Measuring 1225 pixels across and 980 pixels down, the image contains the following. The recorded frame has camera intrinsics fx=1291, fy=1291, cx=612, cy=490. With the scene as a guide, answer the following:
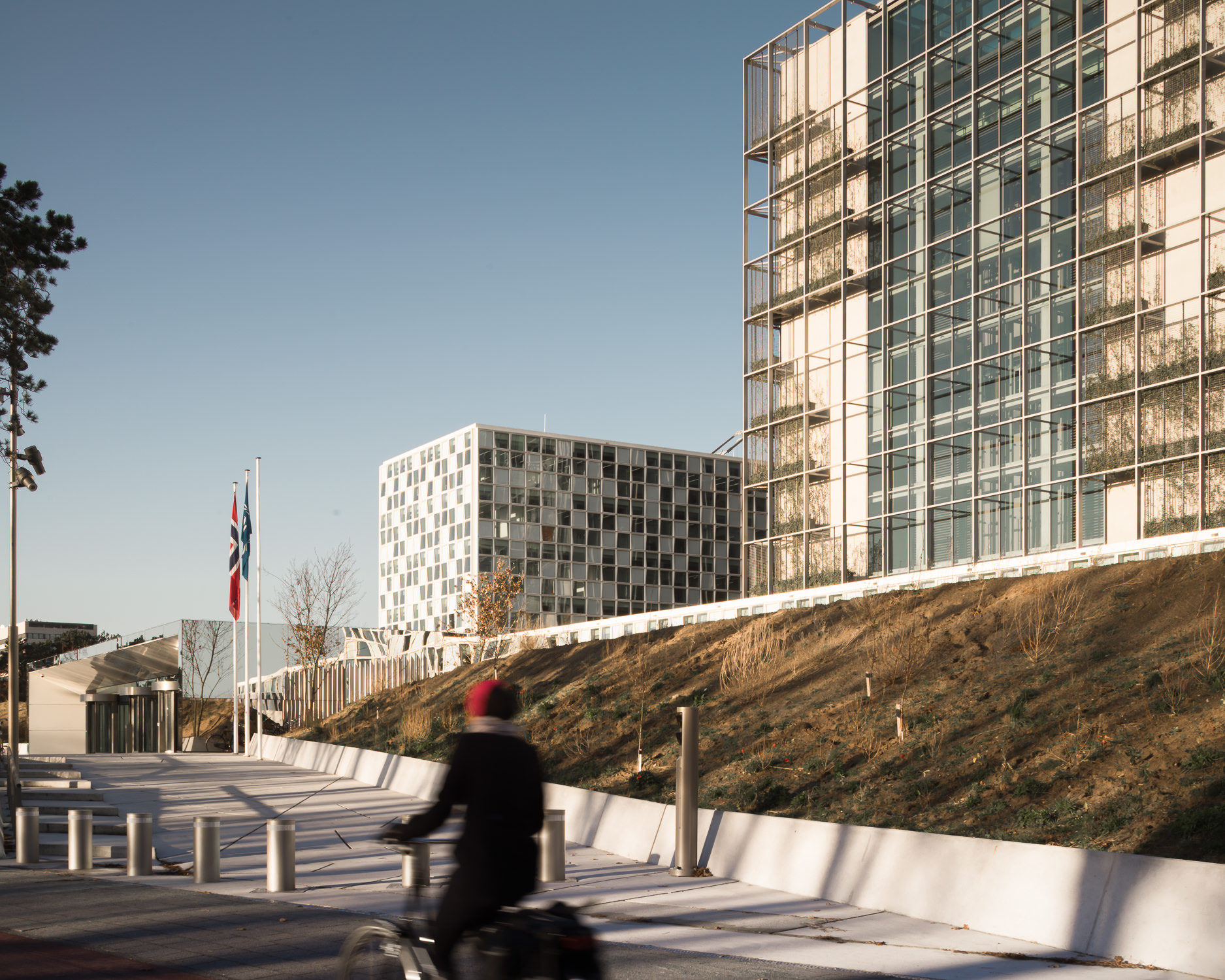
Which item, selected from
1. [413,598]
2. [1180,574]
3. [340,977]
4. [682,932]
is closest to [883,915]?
[682,932]

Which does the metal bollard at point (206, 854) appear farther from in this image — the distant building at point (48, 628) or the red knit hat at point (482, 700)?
the distant building at point (48, 628)

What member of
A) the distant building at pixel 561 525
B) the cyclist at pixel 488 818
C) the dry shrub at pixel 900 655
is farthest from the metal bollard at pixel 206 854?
the distant building at pixel 561 525

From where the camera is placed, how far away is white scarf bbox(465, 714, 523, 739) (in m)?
5.44

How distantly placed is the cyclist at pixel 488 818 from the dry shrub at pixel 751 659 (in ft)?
60.2

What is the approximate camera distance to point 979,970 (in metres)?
8.87

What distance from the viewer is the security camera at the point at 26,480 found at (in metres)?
22.5

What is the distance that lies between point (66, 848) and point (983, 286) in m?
32.0

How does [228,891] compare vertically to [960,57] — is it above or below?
below

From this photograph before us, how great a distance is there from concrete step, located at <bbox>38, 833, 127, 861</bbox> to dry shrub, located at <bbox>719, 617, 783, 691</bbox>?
10.9 m

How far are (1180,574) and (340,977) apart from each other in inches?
681

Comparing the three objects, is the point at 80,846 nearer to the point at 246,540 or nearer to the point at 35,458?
the point at 35,458

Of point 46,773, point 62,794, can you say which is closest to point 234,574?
point 46,773

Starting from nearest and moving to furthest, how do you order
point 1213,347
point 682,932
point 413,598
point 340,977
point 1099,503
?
point 340,977 → point 682,932 → point 1213,347 → point 1099,503 → point 413,598

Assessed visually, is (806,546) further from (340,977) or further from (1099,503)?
(340,977)
